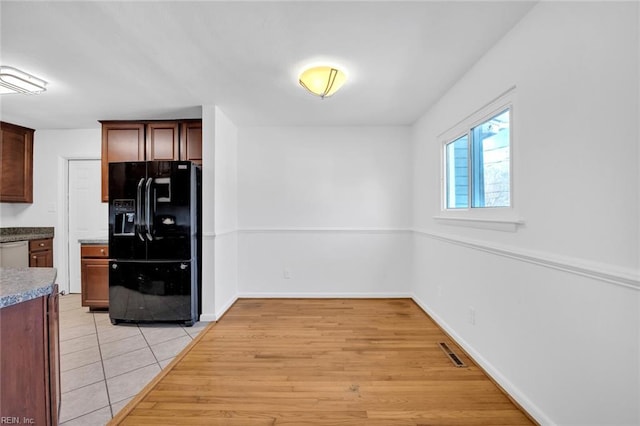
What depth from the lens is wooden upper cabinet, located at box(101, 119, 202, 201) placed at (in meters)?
3.44

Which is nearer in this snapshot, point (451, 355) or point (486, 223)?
point (486, 223)

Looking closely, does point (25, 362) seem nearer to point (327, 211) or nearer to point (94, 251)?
point (94, 251)

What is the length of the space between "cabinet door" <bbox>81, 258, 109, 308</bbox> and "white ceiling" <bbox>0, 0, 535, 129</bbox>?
1813mm

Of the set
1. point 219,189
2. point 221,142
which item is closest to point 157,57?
point 221,142

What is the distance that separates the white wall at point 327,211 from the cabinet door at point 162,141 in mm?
829

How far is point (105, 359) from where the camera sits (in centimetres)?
233

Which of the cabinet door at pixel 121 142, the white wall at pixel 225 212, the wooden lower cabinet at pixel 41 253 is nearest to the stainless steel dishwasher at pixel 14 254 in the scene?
the wooden lower cabinet at pixel 41 253

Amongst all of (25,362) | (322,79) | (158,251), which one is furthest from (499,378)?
(158,251)

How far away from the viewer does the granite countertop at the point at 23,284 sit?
3.72 ft

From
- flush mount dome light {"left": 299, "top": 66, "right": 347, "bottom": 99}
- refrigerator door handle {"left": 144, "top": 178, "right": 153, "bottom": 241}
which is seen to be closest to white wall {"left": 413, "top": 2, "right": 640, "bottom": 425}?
flush mount dome light {"left": 299, "top": 66, "right": 347, "bottom": 99}

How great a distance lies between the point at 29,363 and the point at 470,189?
9.82 ft

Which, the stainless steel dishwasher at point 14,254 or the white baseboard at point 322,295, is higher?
the stainless steel dishwasher at point 14,254

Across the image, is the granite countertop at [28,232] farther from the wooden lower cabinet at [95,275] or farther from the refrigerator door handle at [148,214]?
the refrigerator door handle at [148,214]

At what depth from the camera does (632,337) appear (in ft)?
3.68
